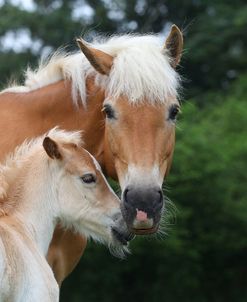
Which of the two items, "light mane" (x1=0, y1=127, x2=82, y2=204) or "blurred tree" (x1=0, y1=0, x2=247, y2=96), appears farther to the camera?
"blurred tree" (x1=0, y1=0, x2=247, y2=96)

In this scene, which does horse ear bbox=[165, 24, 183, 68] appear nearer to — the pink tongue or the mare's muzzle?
the mare's muzzle

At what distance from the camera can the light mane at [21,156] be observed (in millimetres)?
7066

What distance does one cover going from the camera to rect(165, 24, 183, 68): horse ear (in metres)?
7.59

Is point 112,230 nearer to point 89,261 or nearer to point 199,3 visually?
point 89,261

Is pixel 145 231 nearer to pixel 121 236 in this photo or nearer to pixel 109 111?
pixel 121 236

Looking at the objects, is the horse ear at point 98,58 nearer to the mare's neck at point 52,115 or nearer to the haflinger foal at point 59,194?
the mare's neck at point 52,115

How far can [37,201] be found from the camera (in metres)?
7.03

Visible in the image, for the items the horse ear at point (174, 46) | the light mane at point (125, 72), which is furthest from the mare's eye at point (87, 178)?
the horse ear at point (174, 46)

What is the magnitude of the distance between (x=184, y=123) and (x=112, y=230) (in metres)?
15.6

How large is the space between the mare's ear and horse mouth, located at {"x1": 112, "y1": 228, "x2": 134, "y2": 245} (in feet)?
2.29

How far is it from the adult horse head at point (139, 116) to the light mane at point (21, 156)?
31 centimetres

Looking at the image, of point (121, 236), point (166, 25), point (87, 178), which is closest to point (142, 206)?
point (121, 236)

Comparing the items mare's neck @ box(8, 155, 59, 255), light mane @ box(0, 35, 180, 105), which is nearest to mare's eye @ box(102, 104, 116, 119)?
light mane @ box(0, 35, 180, 105)

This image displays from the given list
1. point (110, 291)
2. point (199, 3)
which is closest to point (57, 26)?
point (199, 3)
